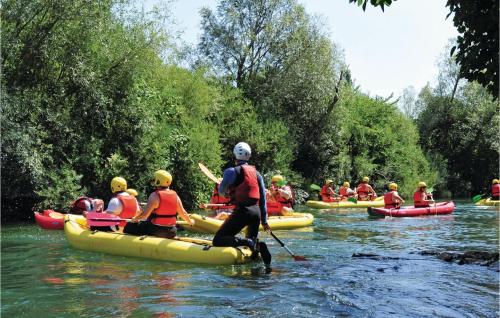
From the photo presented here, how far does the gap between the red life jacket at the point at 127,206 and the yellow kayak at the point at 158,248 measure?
41 cm

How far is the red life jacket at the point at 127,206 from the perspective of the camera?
9117 millimetres

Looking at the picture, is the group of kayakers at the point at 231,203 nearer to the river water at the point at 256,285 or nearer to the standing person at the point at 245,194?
the standing person at the point at 245,194

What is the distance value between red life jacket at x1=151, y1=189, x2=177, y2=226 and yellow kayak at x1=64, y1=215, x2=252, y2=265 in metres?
0.29

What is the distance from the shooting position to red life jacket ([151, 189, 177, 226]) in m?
8.18

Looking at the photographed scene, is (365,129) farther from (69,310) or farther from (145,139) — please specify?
(69,310)

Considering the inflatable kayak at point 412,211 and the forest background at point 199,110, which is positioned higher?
the forest background at point 199,110

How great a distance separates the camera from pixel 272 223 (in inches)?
491

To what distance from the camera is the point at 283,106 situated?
27.7 meters

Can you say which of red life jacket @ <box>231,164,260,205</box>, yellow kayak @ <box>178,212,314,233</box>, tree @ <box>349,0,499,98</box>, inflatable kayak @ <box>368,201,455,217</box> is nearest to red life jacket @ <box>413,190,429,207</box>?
inflatable kayak @ <box>368,201,455,217</box>

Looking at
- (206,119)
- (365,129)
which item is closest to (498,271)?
(206,119)

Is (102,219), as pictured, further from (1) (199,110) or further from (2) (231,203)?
(1) (199,110)

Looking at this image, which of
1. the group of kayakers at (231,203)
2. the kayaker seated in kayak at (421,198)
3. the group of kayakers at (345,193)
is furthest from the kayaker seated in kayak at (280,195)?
the group of kayakers at (345,193)

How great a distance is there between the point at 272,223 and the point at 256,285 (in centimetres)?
621

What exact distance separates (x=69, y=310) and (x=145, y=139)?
12779 millimetres
